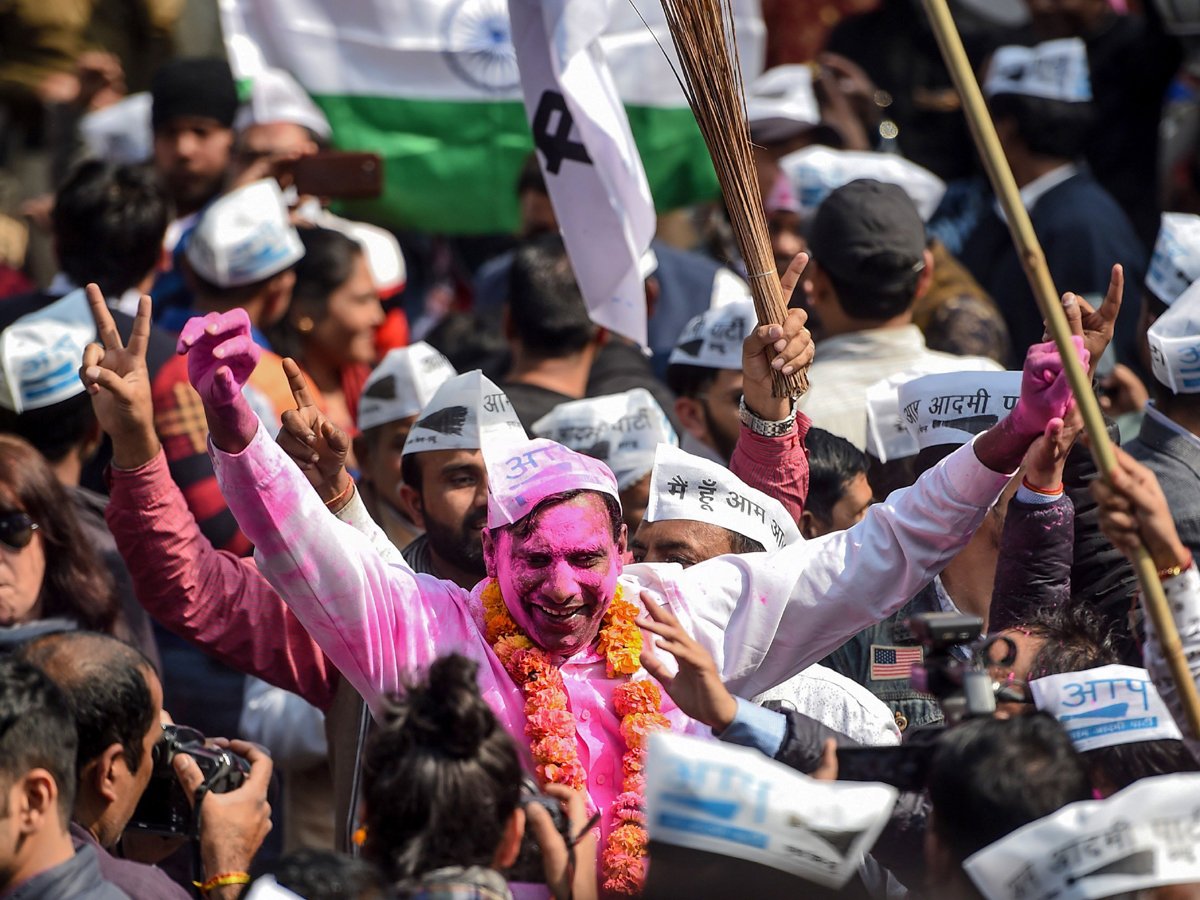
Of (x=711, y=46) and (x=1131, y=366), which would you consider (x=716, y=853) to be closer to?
(x=711, y=46)

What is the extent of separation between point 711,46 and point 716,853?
79.9 inches

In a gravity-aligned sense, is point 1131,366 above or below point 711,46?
below

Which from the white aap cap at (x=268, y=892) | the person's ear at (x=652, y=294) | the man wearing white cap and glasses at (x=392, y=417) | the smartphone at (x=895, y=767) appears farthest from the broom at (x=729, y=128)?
the person's ear at (x=652, y=294)

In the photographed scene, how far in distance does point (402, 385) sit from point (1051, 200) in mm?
2862

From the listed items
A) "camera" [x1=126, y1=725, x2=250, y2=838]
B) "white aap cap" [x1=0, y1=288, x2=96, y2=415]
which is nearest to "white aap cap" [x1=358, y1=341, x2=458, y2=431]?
"white aap cap" [x1=0, y1=288, x2=96, y2=415]

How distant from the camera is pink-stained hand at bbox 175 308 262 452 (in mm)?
3184

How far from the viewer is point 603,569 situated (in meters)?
3.46

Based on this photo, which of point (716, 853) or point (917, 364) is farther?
point (917, 364)

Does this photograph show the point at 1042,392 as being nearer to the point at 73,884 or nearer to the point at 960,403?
the point at 960,403

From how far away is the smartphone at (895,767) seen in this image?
2.96 metres

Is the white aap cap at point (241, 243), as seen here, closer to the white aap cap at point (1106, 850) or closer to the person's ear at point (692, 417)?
the person's ear at point (692, 417)

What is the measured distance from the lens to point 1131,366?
6.17 metres

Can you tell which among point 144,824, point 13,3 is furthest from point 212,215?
point 13,3

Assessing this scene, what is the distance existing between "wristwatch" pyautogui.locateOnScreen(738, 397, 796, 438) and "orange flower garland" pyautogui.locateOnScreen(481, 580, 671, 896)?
2.36 ft
